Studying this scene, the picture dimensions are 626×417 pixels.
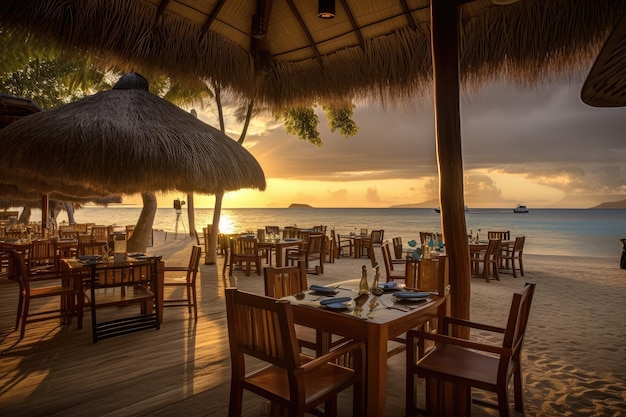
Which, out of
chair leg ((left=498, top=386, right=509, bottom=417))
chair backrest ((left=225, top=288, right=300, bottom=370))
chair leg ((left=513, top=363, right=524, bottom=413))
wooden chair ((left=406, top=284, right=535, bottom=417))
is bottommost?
chair leg ((left=513, top=363, right=524, bottom=413))

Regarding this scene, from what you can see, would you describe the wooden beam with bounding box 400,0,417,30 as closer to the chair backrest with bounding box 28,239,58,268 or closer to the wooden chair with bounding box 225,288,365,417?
the wooden chair with bounding box 225,288,365,417

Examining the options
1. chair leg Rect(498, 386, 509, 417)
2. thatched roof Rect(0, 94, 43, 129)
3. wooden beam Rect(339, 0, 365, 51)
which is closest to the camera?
chair leg Rect(498, 386, 509, 417)

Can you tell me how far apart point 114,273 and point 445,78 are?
12.6 ft

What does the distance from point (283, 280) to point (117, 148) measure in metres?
2.46

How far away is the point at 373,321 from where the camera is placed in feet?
6.75

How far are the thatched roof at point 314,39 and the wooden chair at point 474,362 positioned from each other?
217 centimetres

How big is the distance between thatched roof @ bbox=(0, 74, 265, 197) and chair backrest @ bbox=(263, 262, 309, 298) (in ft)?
5.86

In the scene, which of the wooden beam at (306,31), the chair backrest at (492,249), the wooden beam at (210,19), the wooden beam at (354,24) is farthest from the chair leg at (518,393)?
the chair backrest at (492,249)

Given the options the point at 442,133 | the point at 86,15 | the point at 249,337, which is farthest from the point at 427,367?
the point at 86,15

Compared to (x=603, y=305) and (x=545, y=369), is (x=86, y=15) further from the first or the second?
(x=603, y=305)

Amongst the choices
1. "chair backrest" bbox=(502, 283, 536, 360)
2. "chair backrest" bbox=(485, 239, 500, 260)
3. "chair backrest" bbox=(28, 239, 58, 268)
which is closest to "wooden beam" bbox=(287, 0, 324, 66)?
"chair backrest" bbox=(502, 283, 536, 360)

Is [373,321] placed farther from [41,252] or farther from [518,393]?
[41,252]

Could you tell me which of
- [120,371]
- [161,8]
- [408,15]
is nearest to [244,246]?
[120,371]

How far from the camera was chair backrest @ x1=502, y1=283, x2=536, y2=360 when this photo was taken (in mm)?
2002
